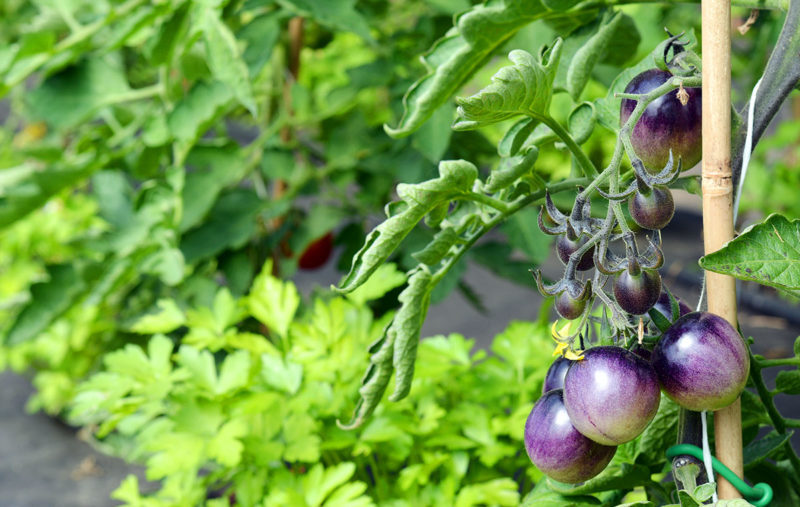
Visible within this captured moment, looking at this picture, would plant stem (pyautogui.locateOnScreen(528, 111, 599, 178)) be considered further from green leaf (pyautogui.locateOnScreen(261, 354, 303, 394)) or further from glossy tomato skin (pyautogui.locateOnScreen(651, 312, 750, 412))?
green leaf (pyautogui.locateOnScreen(261, 354, 303, 394))

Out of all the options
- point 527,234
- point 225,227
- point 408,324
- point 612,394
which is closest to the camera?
point 612,394

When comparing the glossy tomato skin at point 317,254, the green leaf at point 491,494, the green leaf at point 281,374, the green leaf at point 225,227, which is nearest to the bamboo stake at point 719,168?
the green leaf at point 491,494

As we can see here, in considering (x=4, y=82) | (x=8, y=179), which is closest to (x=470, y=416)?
(x=4, y=82)

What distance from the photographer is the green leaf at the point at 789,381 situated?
527mm

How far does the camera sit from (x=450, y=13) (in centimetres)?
96

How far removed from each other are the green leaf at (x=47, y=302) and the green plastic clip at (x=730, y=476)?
0.90 m

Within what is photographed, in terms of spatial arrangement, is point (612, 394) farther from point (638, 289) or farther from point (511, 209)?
point (511, 209)

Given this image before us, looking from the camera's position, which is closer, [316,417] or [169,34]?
[316,417]

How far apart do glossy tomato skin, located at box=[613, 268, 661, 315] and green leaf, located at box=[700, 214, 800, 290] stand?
27 mm

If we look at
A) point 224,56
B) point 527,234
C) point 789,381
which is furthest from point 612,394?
point 527,234

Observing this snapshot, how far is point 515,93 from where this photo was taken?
40cm

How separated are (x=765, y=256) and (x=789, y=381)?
0.17 meters

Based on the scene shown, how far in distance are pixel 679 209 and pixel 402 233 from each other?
9.84ft

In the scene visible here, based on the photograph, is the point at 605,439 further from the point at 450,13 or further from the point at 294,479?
the point at 450,13
